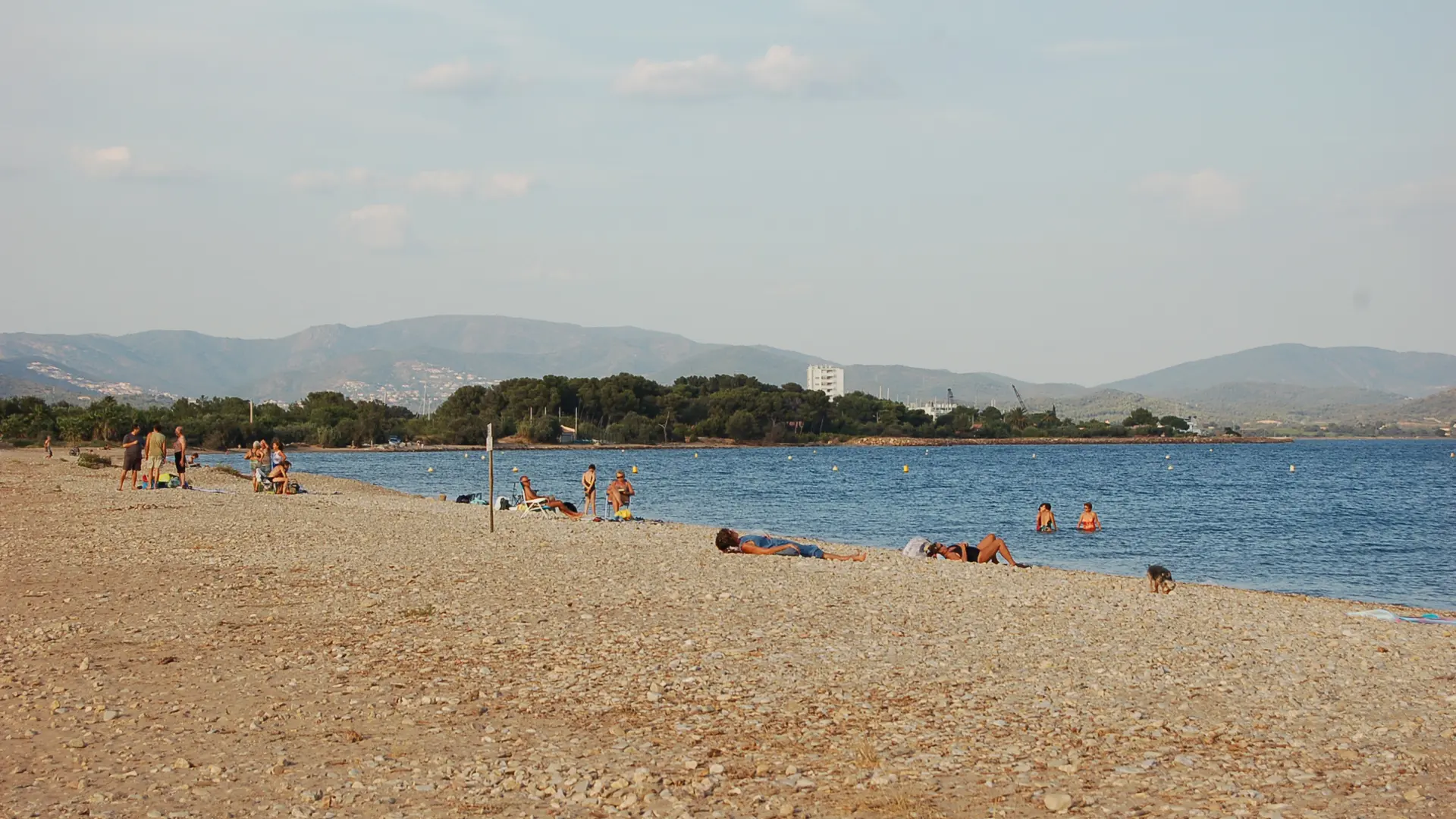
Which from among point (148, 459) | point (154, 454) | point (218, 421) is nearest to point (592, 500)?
point (154, 454)

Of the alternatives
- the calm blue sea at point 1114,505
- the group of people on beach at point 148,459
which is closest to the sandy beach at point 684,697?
the calm blue sea at point 1114,505

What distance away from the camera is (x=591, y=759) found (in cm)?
726

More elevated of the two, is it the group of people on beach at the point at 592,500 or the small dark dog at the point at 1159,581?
the group of people on beach at the point at 592,500

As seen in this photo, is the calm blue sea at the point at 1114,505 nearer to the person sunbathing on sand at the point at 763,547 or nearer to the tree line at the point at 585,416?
the person sunbathing on sand at the point at 763,547

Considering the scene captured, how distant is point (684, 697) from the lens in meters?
8.91

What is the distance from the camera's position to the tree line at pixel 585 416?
445ft

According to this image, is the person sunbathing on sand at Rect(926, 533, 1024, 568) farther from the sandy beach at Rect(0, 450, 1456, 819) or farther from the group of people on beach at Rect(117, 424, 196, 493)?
the group of people on beach at Rect(117, 424, 196, 493)

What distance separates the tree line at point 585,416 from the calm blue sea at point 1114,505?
102 ft

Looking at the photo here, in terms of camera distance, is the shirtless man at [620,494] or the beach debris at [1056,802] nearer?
the beach debris at [1056,802]

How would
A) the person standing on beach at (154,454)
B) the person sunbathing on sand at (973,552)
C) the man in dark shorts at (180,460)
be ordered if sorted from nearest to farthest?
1. the person sunbathing on sand at (973,552)
2. the person standing on beach at (154,454)
3. the man in dark shorts at (180,460)

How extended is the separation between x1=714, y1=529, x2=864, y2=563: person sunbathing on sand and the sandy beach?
315cm

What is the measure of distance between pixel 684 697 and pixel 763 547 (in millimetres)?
11203

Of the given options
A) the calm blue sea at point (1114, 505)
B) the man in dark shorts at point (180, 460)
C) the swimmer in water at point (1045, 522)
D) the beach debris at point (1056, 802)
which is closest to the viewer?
the beach debris at point (1056, 802)

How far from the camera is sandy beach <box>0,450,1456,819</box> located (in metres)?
6.67
